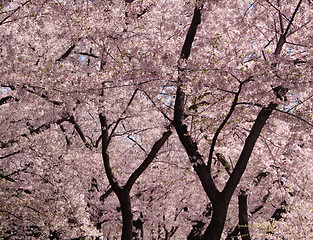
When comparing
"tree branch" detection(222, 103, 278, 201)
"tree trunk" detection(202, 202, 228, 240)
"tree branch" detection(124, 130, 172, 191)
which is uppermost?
→ "tree branch" detection(124, 130, 172, 191)

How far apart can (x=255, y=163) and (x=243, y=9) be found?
5.37 m

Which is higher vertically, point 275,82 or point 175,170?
point 175,170

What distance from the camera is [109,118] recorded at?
44.5ft

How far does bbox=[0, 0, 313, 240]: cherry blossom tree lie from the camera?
6977 mm

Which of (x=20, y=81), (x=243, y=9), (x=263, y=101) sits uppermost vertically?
(x=243, y=9)

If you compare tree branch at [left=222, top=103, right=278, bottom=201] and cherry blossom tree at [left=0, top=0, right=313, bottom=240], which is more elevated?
cherry blossom tree at [left=0, top=0, right=313, bottom=240]

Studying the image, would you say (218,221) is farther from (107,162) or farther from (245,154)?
(107,162)

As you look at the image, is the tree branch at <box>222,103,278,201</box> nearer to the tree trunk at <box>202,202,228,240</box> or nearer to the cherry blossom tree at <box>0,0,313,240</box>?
the cherry blossom tree at <box>0,0,313,240</box>

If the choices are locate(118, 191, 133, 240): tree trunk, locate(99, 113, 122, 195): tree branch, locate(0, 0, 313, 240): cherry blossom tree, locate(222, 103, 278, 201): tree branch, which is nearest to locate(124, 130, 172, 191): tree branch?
locate(0, 0, 313, 240): cherry blossom tree

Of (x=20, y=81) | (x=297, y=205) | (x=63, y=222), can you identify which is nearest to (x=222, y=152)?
(x=297, y=205)

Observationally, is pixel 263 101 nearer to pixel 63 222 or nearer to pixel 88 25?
pixel 88 25

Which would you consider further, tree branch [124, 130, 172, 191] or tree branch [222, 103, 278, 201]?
tree branch [124, 130, 172, 191]

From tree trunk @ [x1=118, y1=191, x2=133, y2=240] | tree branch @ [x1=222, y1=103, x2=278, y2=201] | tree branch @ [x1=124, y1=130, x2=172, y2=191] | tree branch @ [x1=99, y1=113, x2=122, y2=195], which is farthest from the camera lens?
tree branch @ [x1=99, y1=113, x2=122, y2=195]

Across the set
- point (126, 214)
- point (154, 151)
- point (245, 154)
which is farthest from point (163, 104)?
point (126, 214)
